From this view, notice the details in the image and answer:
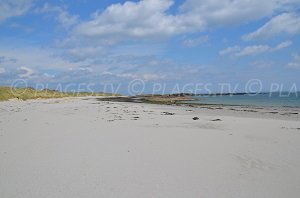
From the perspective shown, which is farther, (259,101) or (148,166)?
(259,101)

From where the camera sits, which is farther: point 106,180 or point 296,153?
point 296,153

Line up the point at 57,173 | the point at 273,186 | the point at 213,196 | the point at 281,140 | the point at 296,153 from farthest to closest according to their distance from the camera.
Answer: the point at 281,140 → the point at 296,153 → the point at 57,173 → the point at 273,186 → the point at 213,196

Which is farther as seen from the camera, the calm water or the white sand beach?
the calm water

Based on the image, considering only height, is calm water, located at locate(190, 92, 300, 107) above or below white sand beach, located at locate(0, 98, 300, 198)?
above

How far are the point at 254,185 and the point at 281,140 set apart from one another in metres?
5.38

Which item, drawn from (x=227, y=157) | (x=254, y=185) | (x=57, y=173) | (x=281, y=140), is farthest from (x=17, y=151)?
(x=281, y=140)

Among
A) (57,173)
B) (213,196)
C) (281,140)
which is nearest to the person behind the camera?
(213,196)

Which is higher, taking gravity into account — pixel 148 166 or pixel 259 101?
pixel 259 101

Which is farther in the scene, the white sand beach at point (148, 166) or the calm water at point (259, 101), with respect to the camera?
the calm water at point (259, 101)

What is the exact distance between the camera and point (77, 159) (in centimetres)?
766

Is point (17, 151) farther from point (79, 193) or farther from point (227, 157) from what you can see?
point (227, 157)

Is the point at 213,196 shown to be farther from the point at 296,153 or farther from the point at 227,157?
the point at 296,153

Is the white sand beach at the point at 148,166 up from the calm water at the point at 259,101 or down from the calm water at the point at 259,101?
down

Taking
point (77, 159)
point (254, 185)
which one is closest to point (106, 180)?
point (77, 159)
